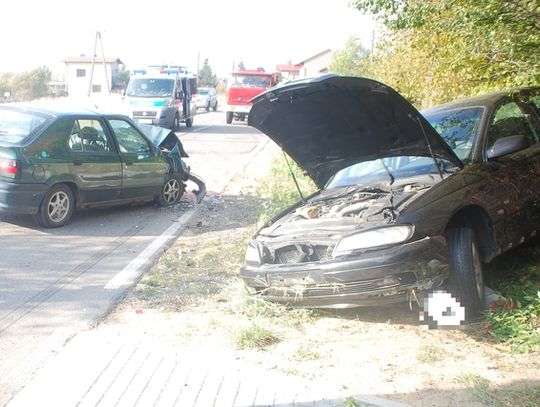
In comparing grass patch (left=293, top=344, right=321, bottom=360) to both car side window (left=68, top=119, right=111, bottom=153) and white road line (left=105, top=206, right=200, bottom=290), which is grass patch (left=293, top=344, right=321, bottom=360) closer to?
white road line (left=105, top=206, right=200, bottom=290)

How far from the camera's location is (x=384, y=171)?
18.7 ft

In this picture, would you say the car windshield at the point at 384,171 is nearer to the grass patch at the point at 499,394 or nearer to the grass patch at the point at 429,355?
the grass patch at the point at 429,355

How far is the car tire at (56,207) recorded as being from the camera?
770 centimetres

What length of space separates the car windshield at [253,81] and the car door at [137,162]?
2149 cm

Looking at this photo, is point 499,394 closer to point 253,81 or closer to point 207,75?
point 253,81

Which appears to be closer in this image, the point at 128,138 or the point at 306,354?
the point at 306,354

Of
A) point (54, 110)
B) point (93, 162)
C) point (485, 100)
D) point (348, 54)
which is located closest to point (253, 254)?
point (485, 100)

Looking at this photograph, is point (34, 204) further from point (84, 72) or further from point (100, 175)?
point (84, 72)

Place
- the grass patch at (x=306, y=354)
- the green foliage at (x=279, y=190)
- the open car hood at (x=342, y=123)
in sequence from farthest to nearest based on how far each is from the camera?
the green foliage at (x=279, y=190) < the open car hood at (x=342, y=123) < the grass patch at (x=306, y=354)

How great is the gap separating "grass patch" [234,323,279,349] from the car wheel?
1.36 m

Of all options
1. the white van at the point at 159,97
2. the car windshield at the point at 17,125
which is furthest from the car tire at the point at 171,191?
the white van at the point at 159,97

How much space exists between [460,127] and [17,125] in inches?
220

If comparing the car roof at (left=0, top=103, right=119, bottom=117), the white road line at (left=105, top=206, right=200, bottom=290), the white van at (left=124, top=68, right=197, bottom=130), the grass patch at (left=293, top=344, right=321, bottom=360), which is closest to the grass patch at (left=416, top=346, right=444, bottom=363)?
the grass patch at (left=293, top=344, right=321, bottom=360)

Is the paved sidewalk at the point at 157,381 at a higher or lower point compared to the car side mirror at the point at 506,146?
lower
